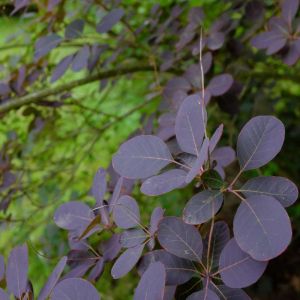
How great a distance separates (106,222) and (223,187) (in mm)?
244

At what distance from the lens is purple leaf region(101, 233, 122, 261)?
676mm

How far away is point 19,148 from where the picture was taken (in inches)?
65.5

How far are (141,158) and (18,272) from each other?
0.25m

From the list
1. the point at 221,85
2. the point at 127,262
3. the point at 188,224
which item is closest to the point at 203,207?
the point at 188,224

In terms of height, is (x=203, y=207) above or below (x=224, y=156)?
above

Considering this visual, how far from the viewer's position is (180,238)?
21.8 inches

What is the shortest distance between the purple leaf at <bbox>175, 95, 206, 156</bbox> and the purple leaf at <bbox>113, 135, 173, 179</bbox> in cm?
3

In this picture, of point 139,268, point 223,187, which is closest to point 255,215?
point 223,187

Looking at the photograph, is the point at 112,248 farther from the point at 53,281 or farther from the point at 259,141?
the point at 259,141

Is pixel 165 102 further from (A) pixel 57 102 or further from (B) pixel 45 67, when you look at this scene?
(B) pixel 45 67

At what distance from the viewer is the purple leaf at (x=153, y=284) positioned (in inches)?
18.6

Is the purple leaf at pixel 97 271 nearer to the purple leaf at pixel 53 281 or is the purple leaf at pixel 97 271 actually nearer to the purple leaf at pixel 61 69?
the purple leaf at pixel 53 281

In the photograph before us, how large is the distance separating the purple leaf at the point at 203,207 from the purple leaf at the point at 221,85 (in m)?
0.49

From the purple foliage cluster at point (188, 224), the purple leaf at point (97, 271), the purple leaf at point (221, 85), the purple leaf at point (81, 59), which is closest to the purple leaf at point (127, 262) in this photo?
the purple foliage cluster at point (188, 224)
